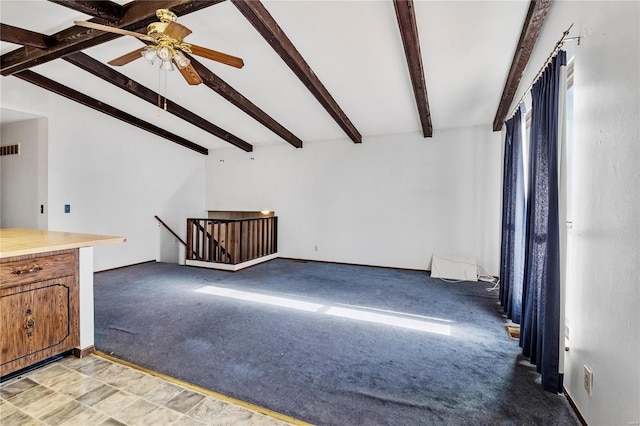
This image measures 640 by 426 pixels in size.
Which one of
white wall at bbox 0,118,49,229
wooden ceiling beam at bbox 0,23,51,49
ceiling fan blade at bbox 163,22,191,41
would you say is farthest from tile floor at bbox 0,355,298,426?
white wall at bbox 0,118,49,229

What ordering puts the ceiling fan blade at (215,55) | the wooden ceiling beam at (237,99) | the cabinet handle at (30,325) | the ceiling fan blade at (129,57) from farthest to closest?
the wooden ceiling beam at (237,99) < the ceiling fan blade at (129,57) < the ceiling fan blade at (215,55) < the cabinet handle at (30,325)

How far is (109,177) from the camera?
5.44m

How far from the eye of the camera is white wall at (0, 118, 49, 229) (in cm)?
462

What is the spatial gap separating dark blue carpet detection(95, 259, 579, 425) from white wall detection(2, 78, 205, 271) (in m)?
1.31

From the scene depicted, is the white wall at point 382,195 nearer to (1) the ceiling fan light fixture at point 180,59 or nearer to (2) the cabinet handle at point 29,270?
(1) the ceiling fan light fixture at point 180,59

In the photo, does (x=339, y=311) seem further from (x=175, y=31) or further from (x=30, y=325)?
(x=175, y=31)

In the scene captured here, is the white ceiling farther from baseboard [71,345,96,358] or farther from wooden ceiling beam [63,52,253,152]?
baseboard [71,345,96,358]

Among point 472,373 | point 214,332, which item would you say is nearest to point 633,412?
point 472,373

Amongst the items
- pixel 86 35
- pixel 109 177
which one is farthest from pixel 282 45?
pixel 109 177

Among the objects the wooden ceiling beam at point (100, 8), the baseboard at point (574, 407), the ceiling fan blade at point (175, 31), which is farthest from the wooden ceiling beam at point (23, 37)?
the baseboard at point (574, 407)

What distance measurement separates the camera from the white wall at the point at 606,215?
1.33 m

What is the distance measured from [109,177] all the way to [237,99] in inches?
116

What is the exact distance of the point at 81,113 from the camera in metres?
5.01

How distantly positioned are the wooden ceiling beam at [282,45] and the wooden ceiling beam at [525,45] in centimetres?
227
